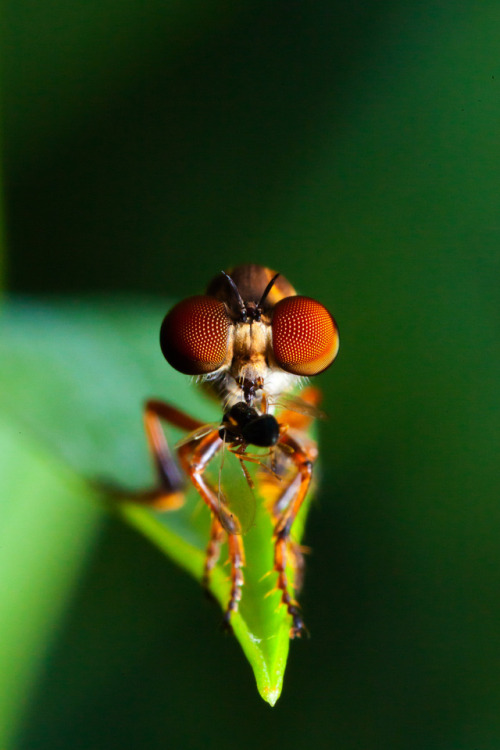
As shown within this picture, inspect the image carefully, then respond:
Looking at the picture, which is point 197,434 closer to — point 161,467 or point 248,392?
point 248,392

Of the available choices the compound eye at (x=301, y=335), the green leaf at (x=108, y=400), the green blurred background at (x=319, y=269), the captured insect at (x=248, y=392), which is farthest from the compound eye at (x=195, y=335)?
the green blurred background at (x=319, y=269)

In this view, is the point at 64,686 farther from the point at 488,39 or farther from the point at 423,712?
Answer: the point at 488,39

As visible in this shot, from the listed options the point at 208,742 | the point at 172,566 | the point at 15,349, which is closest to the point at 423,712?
the point at 208,742

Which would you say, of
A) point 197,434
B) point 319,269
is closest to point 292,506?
point 197,434

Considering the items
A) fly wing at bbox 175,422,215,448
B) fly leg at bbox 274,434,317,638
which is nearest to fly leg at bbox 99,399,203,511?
fly wing at bbox 175,422,215,448

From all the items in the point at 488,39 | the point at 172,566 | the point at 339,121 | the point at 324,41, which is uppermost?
the point at 488,39

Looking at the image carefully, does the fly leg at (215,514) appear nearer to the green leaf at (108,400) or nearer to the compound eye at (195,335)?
the green leaf at (108,400)

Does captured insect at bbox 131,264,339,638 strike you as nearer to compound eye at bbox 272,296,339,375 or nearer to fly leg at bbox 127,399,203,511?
compound eye at bbox 272,296,339,375
